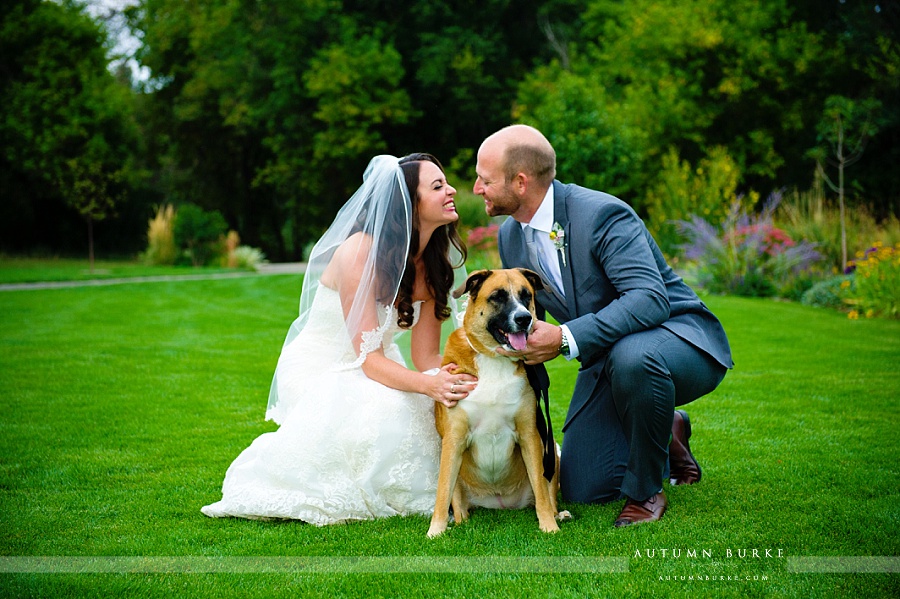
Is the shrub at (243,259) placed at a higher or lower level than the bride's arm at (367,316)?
lower

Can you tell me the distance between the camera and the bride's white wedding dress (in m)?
3.96

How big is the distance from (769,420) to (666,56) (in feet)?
79.7

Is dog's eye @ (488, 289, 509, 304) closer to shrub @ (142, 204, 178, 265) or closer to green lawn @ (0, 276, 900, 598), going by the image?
green lawn @ (0, 276, 900, 598)

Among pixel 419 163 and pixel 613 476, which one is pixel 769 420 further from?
pixel 419 163

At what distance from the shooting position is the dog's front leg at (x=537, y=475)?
3.73 meters

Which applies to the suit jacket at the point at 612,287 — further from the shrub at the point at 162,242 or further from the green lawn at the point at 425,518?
the shrub at the point at 162,242

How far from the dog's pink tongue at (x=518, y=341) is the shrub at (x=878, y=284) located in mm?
9008

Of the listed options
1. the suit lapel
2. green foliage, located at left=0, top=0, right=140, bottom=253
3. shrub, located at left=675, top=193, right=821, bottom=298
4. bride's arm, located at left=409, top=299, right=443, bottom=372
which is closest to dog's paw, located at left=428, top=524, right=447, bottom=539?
bride's arm, located at left=409, top=299, right=443, bottom=372

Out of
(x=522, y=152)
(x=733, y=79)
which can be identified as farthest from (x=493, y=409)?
(x=733, y=79)

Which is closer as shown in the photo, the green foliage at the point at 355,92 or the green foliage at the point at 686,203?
the green foliage at the point at 686,203

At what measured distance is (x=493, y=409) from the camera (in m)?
3.73

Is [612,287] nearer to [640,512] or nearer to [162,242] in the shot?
[640,512]

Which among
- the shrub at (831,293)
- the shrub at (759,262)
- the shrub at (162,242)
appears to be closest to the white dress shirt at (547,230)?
the shrub at (831,293)

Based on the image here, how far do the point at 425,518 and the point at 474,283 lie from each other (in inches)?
50.0
